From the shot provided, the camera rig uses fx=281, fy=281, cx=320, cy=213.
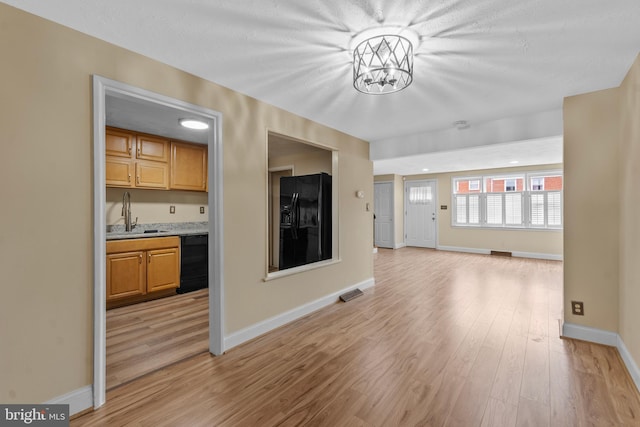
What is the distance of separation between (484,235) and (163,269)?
24.2 feet

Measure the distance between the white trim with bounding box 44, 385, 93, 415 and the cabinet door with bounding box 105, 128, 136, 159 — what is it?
2.89 metres

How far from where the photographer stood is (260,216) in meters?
2.74

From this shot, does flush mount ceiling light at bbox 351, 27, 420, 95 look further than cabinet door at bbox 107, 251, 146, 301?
No

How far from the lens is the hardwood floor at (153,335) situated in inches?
87.4

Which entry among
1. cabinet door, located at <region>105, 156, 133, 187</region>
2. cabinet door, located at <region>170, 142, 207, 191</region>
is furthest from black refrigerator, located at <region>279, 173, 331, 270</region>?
cabinet door, located at <region>105, 156, 133, 187</region>

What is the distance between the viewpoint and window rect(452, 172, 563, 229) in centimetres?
650

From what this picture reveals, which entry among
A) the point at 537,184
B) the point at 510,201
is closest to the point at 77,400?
the point at 510,201

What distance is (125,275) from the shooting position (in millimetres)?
3457

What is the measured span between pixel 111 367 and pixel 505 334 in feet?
11.4

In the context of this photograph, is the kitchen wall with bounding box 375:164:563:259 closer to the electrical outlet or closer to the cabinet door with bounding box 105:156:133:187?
the electrical outlet

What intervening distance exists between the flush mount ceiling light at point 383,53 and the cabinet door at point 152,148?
3.32 metres

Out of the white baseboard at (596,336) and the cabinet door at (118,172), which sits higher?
the cabinet door at (118,172)

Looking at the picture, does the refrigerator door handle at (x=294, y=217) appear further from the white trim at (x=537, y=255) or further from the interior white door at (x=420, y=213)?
the white trim at (x=537, y=255)

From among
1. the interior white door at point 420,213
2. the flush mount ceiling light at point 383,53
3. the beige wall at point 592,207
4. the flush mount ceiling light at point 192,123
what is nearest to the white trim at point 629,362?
the beige wall at point 592,207
